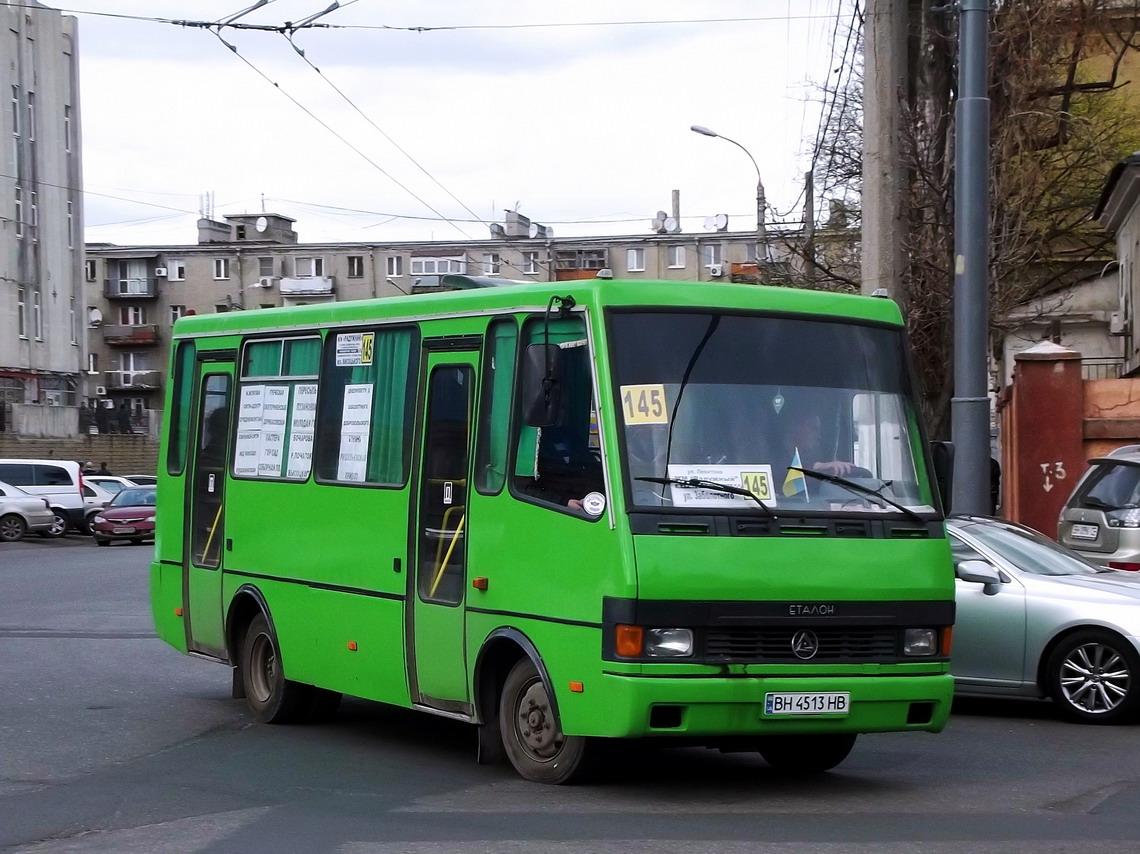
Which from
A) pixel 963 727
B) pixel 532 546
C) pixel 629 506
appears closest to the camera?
pixel 629 506

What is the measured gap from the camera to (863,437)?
8633mm

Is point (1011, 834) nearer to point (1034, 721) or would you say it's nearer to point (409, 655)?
point (409, 655)

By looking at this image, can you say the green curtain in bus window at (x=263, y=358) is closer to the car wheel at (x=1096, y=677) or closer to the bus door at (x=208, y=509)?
the bus door at (x=208, y=509)

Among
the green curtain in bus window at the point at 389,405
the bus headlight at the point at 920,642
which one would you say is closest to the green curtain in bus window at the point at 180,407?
the green curtain in bus window at the point at 389,405

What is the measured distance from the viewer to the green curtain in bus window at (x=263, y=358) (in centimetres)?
1135

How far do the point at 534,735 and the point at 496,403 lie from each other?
168 cm

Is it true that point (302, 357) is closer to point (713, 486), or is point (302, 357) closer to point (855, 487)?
point (713, 486)

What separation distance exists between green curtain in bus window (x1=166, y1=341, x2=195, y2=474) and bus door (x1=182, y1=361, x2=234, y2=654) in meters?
0.20

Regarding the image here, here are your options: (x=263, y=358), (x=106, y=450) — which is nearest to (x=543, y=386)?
(x=263, y=358)

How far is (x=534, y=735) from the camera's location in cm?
859

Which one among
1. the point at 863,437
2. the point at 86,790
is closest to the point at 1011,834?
the point at 863,437

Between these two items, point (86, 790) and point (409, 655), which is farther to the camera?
point (409, 655)

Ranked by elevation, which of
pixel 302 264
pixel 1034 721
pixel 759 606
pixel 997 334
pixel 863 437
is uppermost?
pixel 302 264

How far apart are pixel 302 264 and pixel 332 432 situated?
84694 millimetres
